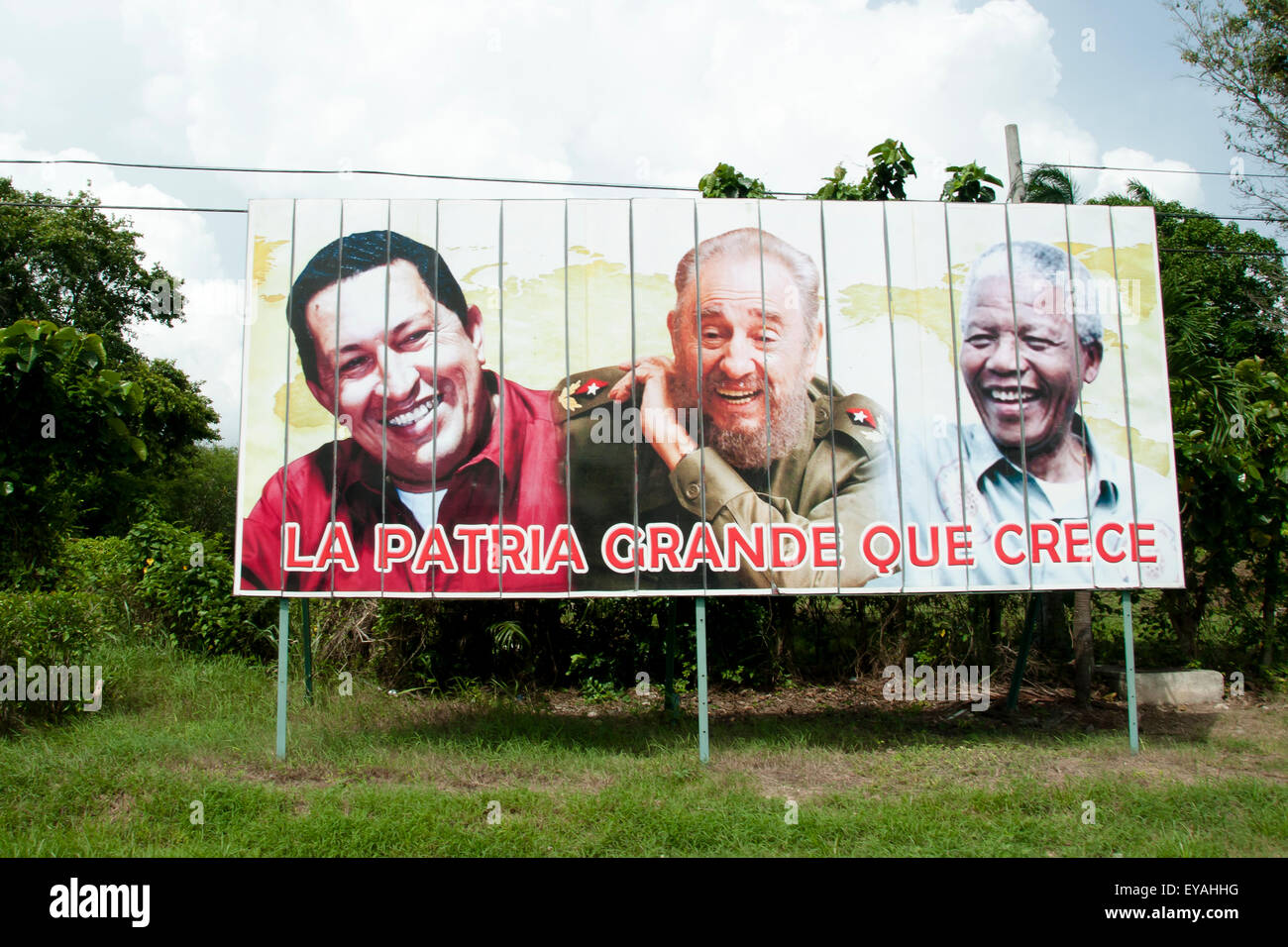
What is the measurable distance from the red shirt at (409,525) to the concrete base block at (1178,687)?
6293 millimetres

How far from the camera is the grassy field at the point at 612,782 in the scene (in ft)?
15.8

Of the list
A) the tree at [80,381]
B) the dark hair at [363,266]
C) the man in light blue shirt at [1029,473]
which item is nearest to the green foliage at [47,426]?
the tree at [80,381]

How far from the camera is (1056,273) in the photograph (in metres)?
6.50

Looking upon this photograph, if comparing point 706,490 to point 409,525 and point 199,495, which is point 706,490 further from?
point 199,495

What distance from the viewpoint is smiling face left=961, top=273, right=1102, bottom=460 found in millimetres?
6352

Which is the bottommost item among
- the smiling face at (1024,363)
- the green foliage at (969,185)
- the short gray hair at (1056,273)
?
the smiling face at (1024,363)

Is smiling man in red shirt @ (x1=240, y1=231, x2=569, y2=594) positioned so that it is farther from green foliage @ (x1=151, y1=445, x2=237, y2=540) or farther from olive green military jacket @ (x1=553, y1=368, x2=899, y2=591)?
green foliage @ (x1=151, y1=445, x2=237, y2=540)

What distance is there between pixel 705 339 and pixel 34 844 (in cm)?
539

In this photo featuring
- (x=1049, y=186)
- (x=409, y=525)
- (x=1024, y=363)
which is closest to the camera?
(x=409, y=525)

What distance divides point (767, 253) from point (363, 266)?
3.17 metres

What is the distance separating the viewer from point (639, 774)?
5.71m

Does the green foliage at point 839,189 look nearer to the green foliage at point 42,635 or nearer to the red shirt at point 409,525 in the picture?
the red shirt at point 409,525

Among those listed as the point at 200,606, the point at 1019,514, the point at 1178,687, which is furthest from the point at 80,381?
the point at 1178,687

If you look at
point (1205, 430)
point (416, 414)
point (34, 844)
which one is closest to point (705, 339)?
point (416, 414)
